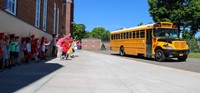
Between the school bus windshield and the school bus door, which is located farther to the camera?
the school bus door

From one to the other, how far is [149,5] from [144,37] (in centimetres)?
3650

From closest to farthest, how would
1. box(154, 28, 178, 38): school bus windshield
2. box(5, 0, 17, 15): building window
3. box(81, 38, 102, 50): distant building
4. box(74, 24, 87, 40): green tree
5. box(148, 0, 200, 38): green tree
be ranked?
1. box(5, 0, 17, 15): building window
2. box(154, 28, 178, 38): school bus windshield
3. box(148, 0, 200, 38): green tree
4. box(81, 38, 102, 50): distant building
5. box(74, 24, 87, 40): green tree

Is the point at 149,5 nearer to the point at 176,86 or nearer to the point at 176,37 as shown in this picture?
the point at 176,37

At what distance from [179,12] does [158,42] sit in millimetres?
34659

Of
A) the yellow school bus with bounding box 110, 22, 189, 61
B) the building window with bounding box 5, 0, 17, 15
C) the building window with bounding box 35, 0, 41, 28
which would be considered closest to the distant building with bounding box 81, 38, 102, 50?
the yellow school bus with bounding box 110, 22, 189, 61

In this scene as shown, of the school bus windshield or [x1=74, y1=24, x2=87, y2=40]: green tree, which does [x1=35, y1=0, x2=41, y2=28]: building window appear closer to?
the school bus windshield

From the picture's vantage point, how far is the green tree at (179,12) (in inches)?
2349

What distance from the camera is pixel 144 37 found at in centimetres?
2880

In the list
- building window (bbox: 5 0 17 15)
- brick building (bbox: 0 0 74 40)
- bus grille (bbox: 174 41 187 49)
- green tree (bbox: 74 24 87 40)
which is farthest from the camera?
green tree (bbox: 74 24 87 40)

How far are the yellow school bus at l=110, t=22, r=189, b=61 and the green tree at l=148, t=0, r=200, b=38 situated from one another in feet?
99.1

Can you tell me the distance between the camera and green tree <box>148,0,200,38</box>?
5966 cm

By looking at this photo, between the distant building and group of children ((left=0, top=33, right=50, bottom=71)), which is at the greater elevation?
the distant building

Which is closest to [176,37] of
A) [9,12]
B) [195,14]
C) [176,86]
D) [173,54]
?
[173,54]

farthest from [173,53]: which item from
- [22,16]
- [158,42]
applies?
[22,16]
